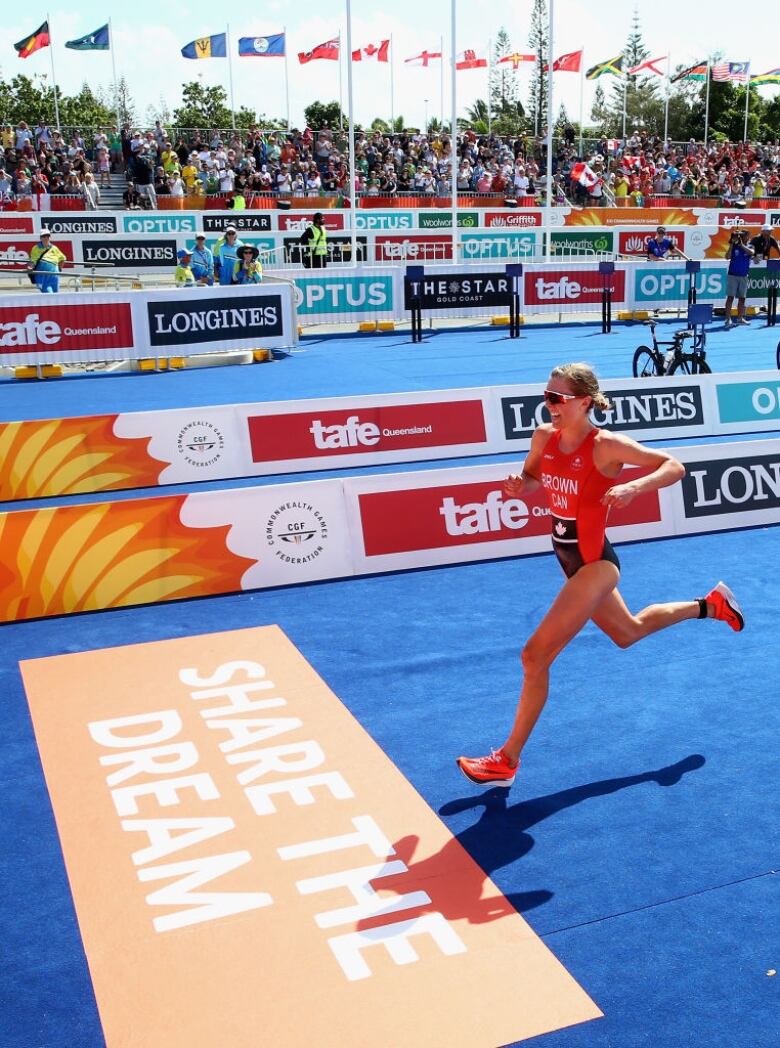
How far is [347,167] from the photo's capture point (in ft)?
136

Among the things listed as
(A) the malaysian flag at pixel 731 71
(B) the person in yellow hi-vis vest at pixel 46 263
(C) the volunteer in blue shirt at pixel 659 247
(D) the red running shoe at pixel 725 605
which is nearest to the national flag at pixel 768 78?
(A) the malaysian flag at pixel 731 71

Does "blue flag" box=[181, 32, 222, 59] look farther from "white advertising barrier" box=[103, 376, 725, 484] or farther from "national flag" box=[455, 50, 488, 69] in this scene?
"white advertising barrier" box=[103, 376, 725, 484]

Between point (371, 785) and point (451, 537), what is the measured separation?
4.02 m

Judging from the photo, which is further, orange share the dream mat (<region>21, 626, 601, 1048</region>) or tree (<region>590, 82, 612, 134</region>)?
tree (<region>590, 82, 612, 134</region>)

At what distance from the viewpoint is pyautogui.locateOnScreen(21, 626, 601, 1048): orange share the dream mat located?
409 centimetres

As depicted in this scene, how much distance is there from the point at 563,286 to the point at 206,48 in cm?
2535

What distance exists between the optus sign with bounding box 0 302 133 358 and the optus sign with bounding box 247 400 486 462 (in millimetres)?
8109

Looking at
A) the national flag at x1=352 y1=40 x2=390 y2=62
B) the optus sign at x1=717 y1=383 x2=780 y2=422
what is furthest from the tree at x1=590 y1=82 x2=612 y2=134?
the optus sign at x1=717 y1=383 x2=780 y2=422

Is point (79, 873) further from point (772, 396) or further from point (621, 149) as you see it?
point (621, 149)

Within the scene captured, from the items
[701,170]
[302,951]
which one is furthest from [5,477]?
[701,170]

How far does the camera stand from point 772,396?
14086 mm

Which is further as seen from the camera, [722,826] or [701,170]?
[701,170]

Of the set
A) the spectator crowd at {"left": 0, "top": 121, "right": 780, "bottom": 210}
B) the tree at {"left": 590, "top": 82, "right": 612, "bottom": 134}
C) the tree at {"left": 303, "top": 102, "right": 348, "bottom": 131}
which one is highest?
the tree at {"left": 590, "top": 82, "right": 612, "bottom": 134}

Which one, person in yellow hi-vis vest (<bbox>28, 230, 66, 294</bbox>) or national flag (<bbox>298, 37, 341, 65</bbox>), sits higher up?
national flag (<bbox>298, 37, 341, 65</bbox>)
